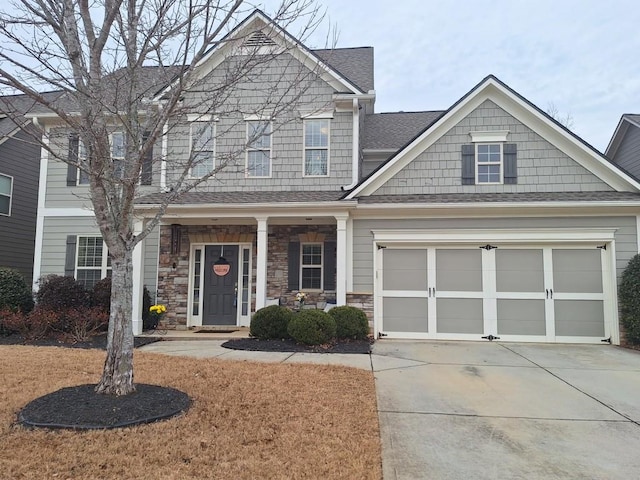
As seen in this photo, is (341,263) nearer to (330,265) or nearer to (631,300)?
(330,265)

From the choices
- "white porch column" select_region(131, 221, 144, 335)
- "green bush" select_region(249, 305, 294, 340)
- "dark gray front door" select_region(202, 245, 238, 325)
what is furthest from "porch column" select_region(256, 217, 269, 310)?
"white porch column" select_region(131, 221, 144, 335)

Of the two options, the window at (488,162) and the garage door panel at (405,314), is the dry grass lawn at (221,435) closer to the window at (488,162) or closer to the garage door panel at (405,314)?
the garage door panel at (405,314)

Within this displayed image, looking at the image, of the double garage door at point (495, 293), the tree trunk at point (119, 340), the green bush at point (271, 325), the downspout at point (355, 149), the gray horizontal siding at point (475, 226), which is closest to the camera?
the tree trunk at point (119, 340)

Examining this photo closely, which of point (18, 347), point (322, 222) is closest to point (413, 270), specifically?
point (322, 222)

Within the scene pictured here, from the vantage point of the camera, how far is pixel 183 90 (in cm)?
445

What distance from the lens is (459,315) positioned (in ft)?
32.0

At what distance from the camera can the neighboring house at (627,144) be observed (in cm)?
1369

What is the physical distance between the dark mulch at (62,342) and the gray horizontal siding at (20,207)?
590cm

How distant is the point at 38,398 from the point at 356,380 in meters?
3.61

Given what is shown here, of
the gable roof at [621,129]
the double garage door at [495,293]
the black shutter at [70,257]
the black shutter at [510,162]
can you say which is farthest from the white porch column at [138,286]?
the gable roof at [621,129]

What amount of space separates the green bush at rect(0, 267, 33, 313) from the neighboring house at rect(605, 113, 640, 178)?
1655cm

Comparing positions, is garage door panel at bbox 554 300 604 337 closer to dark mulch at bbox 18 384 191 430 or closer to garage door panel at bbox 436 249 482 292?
garage door panel at bbox 436 249 482 292

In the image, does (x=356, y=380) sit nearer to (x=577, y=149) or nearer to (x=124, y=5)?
(x=124, y=5)

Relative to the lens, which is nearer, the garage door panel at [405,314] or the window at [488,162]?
the garage door panel at [405,314]
